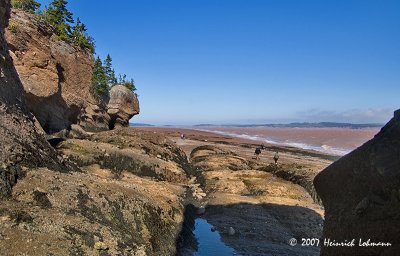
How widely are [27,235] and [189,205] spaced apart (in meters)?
14.4

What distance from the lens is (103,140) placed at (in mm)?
31734

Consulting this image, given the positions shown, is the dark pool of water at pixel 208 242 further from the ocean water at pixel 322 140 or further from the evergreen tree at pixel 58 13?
the ocean water at pixel 322 140

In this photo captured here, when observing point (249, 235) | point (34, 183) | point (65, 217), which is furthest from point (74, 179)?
point (249, 235)

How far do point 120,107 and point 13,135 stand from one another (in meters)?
41.2

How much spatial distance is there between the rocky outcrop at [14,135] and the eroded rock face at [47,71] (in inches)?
394

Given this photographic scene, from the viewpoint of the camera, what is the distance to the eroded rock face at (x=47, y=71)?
27.5 m

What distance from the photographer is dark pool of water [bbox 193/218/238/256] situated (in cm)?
1628

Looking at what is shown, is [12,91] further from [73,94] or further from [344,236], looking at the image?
[73,94]

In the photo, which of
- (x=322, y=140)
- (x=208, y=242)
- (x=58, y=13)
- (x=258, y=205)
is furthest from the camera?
(x=322, y=140)

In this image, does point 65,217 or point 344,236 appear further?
point 65,217

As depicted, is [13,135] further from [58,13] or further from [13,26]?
[58,13]

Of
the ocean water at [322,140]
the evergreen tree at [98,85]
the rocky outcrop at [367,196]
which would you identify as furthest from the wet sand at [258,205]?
the ocean water at [322,140]

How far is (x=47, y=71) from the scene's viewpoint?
29.4 metres

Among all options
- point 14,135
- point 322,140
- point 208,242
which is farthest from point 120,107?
point 322,140
